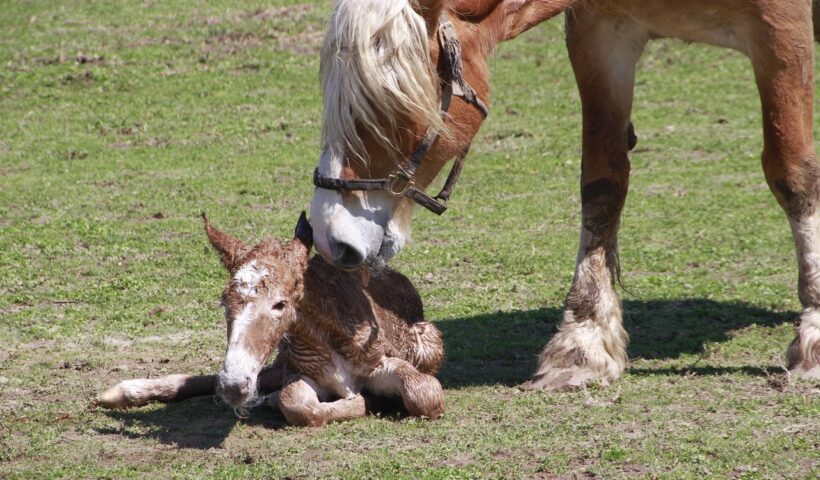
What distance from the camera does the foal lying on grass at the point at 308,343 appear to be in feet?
15.4

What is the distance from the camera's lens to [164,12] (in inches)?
592

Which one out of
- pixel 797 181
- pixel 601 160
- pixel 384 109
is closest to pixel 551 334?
pixel 601 160

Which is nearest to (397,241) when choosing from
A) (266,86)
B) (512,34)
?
(512,34)

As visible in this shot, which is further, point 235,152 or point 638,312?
point 235,152

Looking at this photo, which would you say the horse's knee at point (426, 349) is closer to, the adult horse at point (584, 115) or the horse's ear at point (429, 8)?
the adult horse at point (584, 115)

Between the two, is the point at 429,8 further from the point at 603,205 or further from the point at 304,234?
the point at 603,205

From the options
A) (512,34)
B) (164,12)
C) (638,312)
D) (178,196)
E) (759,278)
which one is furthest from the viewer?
(164,12)

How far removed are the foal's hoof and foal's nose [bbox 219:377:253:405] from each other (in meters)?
1.57

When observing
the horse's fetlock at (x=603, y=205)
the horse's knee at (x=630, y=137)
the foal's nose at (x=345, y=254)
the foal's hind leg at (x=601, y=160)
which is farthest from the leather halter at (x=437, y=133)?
the horse's knee at (x=630, y=137)

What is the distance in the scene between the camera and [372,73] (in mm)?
4352

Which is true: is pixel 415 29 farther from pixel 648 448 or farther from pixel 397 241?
pixel 648 448

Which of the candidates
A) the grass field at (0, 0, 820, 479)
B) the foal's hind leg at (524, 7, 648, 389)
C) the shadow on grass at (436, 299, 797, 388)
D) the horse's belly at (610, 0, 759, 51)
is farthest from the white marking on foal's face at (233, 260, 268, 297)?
the horse's belly at (610, 0, 759, 51)

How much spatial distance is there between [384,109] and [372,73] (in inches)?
6.4

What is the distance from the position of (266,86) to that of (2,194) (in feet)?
12.6
